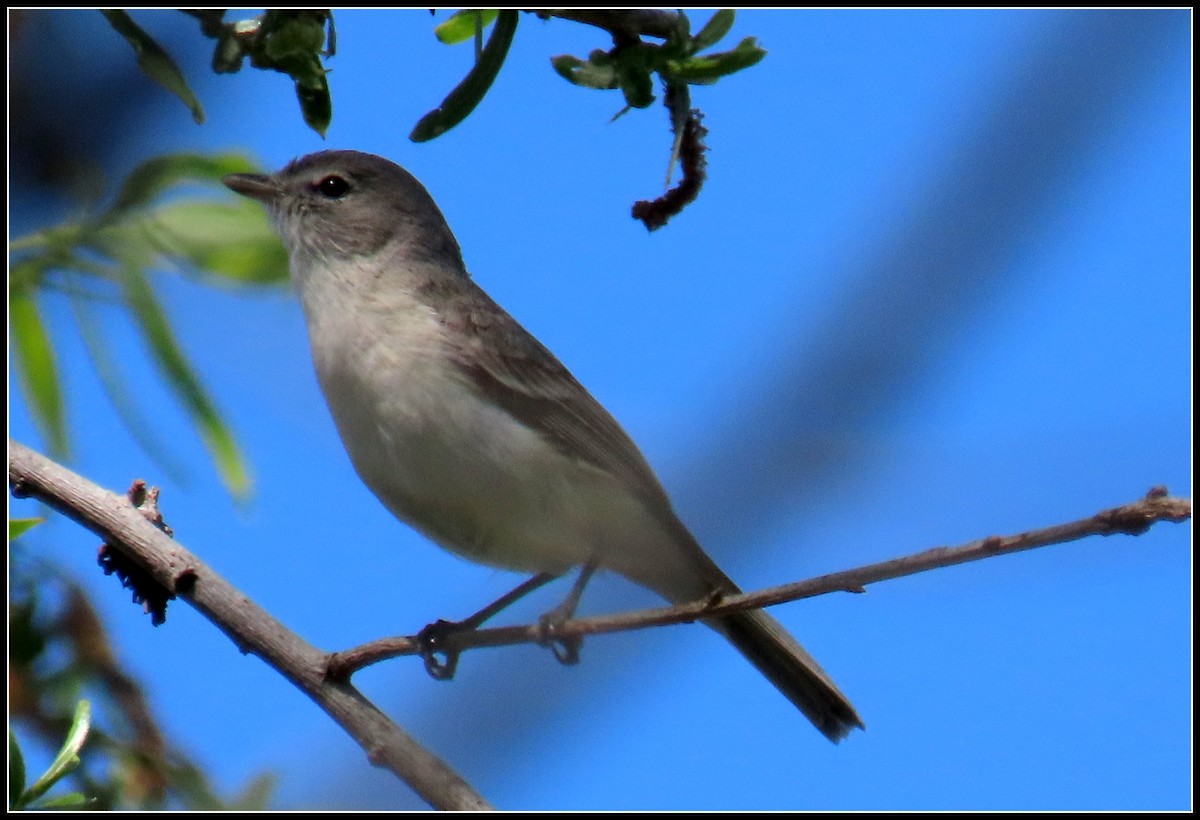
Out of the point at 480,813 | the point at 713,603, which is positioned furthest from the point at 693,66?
the point at 480,813

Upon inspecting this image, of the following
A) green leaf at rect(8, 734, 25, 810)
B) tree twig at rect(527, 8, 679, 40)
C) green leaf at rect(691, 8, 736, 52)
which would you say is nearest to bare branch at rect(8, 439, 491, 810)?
green leaf at rect(8, 734, 25, 810)

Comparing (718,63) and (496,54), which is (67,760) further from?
(718,63)

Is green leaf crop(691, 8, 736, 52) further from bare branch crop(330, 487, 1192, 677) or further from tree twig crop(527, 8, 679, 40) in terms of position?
bare branch crop(330, 487, 1192, 677)

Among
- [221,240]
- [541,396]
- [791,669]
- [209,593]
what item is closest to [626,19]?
[209,593]

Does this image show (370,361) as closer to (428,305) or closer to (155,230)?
(428,305)

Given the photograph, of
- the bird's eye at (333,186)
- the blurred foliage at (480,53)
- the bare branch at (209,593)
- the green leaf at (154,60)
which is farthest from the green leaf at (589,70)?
the bird's eye at (333,186)
